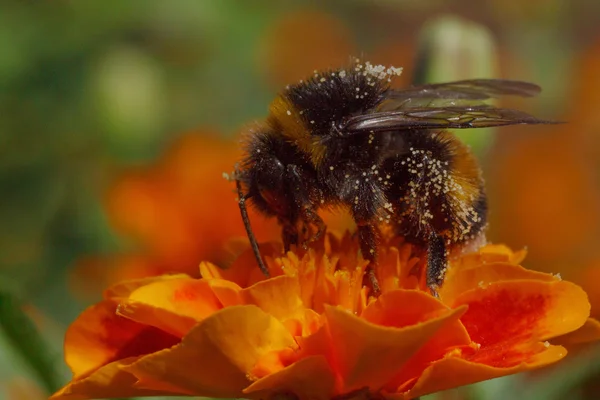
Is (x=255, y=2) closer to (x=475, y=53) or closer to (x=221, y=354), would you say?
(x=475, y=53)

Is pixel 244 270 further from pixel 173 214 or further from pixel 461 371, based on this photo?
pixel 173 214

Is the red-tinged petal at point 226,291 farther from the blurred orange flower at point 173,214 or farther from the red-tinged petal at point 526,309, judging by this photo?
the blurred orange flower at point 173,214

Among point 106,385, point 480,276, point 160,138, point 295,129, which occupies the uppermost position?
point 160,138

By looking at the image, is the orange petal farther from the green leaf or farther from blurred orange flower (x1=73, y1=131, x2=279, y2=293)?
blurred orange flower (x1=73, y1=131, x2=279, y2=293)

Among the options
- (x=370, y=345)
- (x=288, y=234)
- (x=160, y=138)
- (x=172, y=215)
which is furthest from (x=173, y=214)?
(x=370, y=345)

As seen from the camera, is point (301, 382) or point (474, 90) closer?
point (301, 382)

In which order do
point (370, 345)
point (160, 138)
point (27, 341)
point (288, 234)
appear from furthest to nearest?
1. point (160, 138)
2. point (27, 341)
3. point (288, 234)
4. point (370, 345)

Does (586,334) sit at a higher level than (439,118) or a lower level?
lower

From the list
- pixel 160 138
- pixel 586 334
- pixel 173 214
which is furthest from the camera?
pixel 160 138
